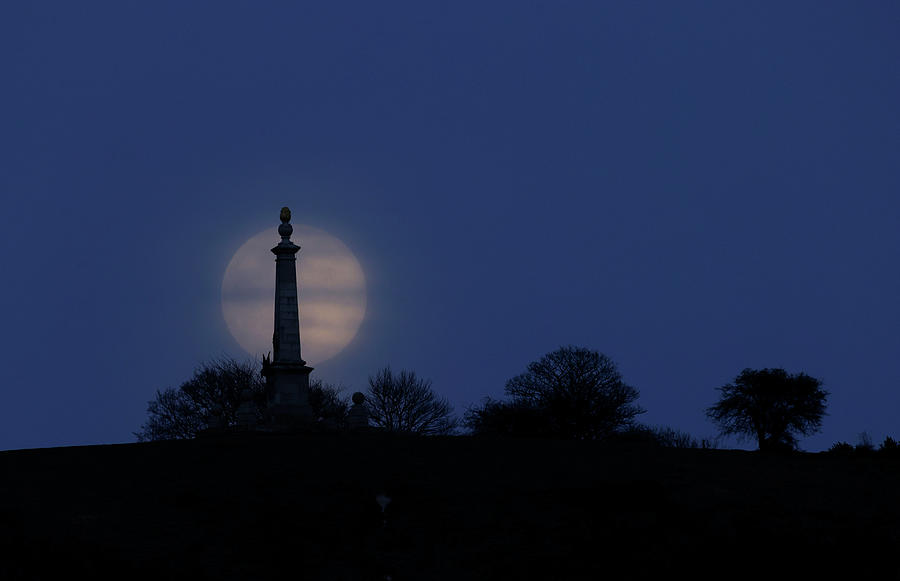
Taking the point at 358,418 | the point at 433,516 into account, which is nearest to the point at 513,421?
the point at 358,418

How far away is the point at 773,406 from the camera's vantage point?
241 ft

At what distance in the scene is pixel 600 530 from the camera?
26.5 metres

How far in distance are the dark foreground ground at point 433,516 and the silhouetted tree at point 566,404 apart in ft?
121

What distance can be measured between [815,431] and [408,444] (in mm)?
44597

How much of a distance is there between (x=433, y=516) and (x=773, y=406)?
51917mm

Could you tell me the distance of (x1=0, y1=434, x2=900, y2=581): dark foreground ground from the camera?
2397 centimetres

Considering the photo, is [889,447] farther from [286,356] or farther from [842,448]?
[286,356]

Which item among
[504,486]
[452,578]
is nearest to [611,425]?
[504,486]

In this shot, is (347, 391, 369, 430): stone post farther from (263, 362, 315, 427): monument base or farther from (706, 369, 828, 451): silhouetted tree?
(706, 369, 828, 451): silhouetted tree

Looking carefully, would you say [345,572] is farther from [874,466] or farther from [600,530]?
[874,466]

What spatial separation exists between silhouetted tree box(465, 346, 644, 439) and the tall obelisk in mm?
26034

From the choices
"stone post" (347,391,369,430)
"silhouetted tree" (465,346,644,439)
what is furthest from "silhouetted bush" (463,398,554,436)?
"stone post" (347,391,369,430)

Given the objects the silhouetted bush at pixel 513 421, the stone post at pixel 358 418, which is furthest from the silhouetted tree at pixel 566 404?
the stone post at pixel 358 418

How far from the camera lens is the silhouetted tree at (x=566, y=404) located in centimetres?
7250
